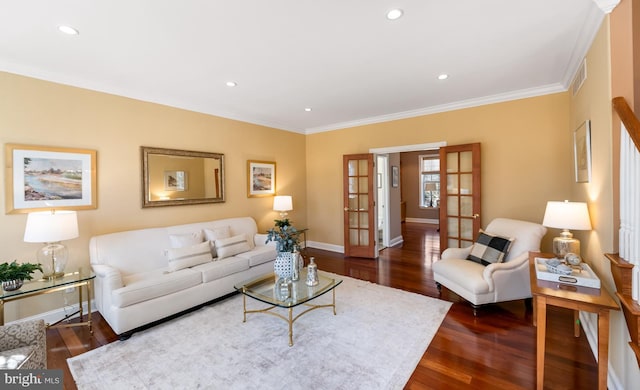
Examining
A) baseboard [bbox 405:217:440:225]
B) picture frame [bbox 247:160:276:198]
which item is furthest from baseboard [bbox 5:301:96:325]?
baseboard [bbox 405:217:440:225]

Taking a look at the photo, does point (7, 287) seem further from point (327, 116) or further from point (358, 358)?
point (327, 116)

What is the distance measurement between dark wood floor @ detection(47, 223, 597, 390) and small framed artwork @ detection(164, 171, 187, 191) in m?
1.78

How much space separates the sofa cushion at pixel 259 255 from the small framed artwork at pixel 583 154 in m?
3.67

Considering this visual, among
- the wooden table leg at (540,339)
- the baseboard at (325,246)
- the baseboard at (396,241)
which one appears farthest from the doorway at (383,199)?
the wooden table leg at (540,339)

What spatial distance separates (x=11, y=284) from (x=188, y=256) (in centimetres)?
142

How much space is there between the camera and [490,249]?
3.20m

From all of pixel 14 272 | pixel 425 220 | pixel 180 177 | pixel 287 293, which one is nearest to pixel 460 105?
pixel 287 293

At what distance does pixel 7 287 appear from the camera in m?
2.26

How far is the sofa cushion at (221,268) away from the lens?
3121 mm

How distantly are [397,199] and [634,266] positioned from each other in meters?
5.20

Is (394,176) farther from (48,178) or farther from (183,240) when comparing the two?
(48,178)

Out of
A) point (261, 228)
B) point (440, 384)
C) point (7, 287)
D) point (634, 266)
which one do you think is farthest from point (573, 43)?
point (7, 287)

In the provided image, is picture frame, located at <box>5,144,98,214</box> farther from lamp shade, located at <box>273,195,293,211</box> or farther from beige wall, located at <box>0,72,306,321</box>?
lamp shade, located at <box>273,195,293,211</box>

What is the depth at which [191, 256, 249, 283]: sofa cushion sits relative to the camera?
3.12 m
